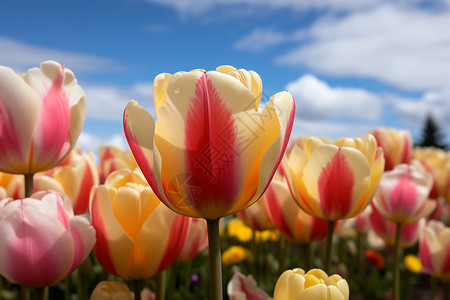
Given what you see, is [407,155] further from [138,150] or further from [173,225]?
[138,150]

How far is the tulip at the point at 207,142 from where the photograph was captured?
65 cm

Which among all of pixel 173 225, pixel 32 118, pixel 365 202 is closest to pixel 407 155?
pixel 365 202

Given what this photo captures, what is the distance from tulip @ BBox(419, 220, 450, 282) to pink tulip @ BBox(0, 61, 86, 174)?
149 cm

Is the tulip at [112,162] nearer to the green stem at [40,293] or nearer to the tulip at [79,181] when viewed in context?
the tulip at [79,181]

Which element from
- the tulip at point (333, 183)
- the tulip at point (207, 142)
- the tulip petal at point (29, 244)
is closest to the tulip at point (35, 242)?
the tulip petal at point (29, 244)

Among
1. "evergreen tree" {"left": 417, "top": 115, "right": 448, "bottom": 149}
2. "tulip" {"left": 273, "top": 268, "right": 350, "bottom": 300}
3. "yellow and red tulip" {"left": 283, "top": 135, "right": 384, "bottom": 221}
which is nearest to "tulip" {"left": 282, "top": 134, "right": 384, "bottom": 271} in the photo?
"yellow and red tulip" {"left": 283, "top": 135, "right": 384, "bottom": 221}

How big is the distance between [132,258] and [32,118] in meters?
0.36

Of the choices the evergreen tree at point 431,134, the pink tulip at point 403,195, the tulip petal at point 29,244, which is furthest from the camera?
the evergreen tree at point 431,134

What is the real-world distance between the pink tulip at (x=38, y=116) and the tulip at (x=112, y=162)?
0.46 m

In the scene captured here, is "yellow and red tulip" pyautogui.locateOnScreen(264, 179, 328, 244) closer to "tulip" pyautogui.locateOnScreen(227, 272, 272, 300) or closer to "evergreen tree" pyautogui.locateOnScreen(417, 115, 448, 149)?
"tulip" pyautogui.locateOnScreen(227, 272, 272, 300)

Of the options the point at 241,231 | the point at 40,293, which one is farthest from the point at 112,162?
the point at 241,231

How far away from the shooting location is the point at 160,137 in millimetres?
666

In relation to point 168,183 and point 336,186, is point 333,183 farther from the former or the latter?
point 168,183

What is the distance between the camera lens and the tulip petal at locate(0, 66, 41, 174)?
2.99ft
